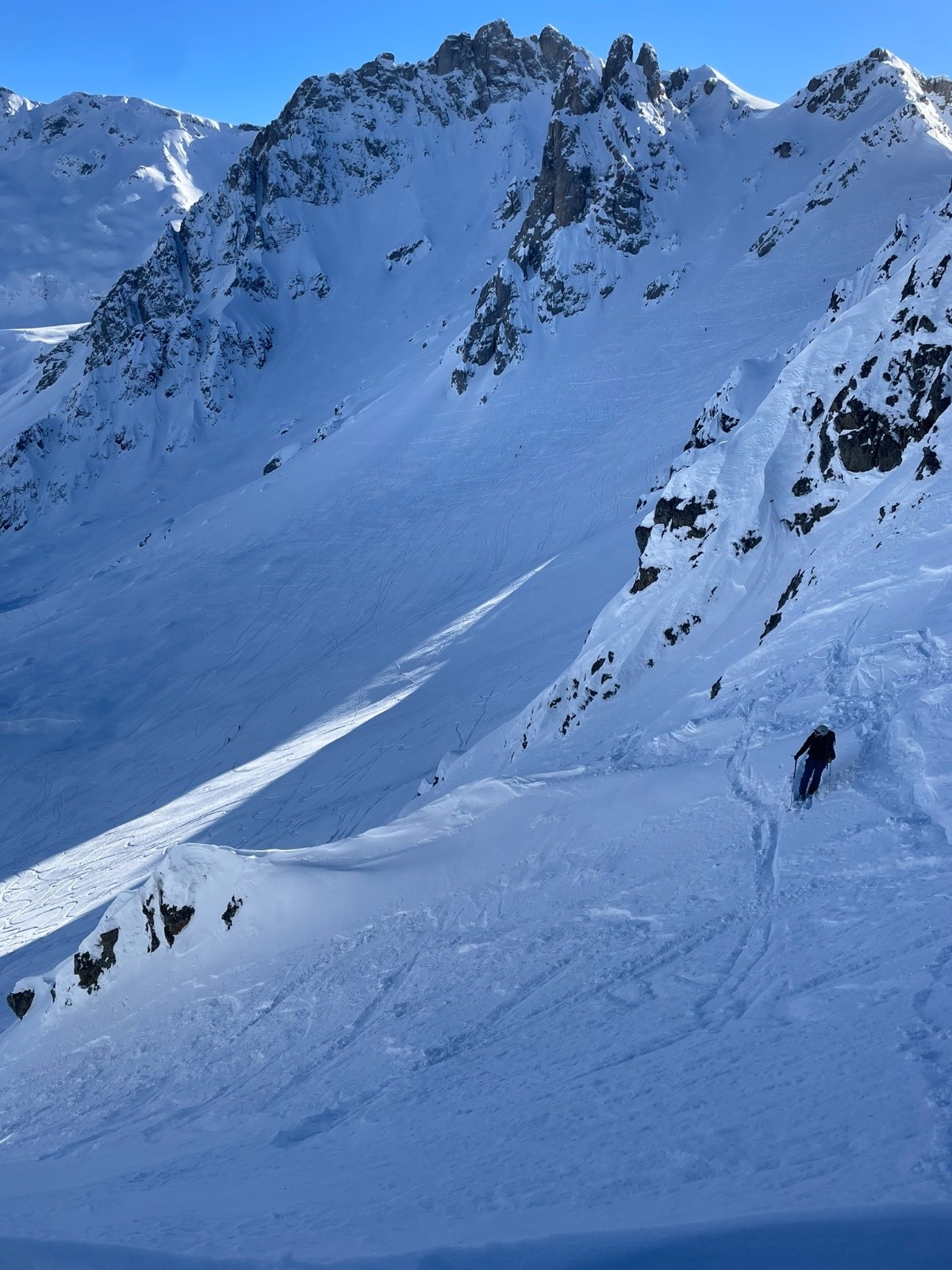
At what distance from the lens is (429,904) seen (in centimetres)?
1005

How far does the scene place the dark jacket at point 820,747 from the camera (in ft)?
26.0

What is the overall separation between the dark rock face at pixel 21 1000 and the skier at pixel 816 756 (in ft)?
40.4

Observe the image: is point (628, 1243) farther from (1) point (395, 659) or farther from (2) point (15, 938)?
(1) point (395, 659)

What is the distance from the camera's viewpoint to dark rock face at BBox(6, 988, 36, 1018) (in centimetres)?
1342

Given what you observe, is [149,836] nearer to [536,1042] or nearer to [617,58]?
[536,1042]

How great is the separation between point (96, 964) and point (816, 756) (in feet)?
35.6

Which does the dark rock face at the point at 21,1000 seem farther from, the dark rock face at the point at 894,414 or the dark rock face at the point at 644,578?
the dark rock face at the point at 894,414

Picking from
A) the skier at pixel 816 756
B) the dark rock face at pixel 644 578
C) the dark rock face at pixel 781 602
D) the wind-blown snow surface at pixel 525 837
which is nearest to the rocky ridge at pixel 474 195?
the wind-blown snow surface at pixel 525 837

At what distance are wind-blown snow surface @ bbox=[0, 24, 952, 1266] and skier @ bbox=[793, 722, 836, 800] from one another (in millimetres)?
304

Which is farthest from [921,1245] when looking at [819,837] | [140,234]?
[140,234]

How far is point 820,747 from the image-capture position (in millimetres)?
7984

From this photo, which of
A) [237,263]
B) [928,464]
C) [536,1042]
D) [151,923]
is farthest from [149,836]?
[237,263]

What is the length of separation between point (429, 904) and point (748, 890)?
13.6ft

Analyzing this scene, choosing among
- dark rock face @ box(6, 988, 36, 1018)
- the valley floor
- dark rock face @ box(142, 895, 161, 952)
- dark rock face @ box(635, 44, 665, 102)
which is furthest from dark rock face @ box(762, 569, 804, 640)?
dark rock face @ box(635, 44, 665, 102)
